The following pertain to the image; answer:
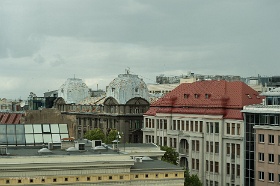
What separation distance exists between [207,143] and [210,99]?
8.99 metres

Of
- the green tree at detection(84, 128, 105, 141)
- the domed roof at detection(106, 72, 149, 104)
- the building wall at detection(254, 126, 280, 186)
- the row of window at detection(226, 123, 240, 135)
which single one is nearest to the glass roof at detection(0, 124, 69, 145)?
the building wall at detection(254, 126, 280, 186)

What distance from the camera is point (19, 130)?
82.4m

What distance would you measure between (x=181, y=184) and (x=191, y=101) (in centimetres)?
6521

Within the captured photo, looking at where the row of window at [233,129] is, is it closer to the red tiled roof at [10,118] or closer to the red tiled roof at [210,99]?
the red tiled roof at [210,99]

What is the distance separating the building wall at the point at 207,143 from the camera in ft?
388

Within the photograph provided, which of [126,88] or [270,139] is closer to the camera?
[270,139]

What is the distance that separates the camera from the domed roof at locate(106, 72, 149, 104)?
175 metres

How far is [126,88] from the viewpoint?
17550cm

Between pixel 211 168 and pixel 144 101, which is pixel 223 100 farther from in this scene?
pixel 144 101

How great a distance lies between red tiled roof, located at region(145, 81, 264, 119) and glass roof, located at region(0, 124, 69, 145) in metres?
43.4

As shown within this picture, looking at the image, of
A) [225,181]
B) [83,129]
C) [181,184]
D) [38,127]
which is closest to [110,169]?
[181,184]

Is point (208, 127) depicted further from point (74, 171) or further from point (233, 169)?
point (74, 171)

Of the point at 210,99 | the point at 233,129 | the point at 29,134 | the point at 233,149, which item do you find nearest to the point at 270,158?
the point at 233,149

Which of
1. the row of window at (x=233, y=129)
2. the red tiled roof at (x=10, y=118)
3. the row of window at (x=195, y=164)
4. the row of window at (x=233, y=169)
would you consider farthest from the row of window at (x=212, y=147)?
the red tiled roof at (x=10, y=118)
